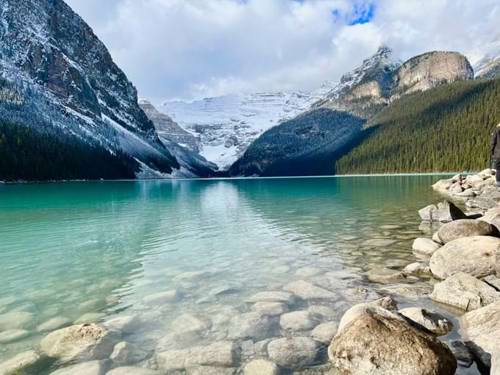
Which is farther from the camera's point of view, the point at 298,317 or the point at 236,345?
the point at 298,317

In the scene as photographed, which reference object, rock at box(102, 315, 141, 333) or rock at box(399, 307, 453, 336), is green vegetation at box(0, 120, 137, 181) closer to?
rock at box(102, 315, 141, 333)

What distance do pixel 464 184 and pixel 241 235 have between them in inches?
1356

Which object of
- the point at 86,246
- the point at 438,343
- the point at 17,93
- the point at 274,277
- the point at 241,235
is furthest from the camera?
the point at 17,93

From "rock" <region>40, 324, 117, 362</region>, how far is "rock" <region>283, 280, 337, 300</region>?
16.3 feet

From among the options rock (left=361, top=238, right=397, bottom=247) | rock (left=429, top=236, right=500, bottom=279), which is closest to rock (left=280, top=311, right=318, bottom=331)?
rock (left=429, top=236, right=500, bottom=279)

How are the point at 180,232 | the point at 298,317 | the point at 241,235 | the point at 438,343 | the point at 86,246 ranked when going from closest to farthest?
the point at 438,343
the point at 298,317
the point at 86,246
the point at 241,235
the point at 180,232

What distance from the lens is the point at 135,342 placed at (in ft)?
28.3

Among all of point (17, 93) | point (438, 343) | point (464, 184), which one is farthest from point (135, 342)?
point (17, 93)

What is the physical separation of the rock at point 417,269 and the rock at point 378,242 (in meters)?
4.61

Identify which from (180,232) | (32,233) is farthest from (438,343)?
(32,233)

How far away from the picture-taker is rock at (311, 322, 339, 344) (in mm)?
8328

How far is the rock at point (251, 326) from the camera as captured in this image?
874 centimetres

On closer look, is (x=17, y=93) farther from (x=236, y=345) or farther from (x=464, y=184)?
(x=236, y=345)

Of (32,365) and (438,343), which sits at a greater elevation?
(438,343)
